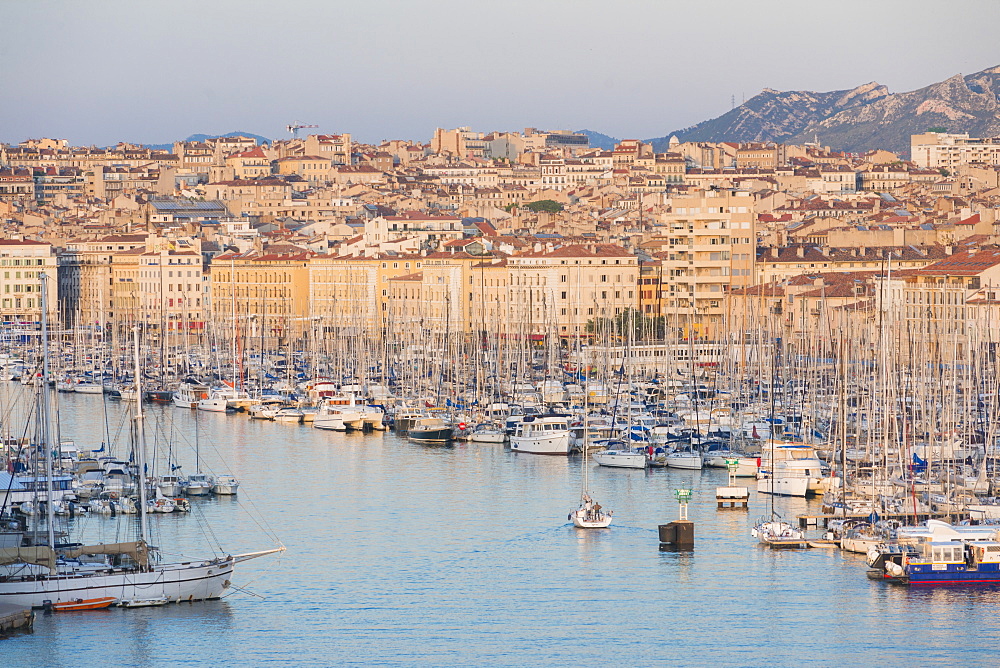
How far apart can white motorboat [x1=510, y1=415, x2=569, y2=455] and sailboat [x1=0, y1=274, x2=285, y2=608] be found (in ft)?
36.3

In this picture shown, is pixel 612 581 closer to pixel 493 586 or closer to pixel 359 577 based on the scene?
pixel 493 586

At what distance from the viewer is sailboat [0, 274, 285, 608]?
18.9 meters

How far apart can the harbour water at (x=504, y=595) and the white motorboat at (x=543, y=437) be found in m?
2.79

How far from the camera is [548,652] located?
1833 cm

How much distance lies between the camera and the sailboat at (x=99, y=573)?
18906 millimetres

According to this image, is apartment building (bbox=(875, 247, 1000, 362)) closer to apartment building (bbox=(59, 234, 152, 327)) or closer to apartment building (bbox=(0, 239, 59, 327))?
apartment building (bbox=(59, 234, 152, 327))

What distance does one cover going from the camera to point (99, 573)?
1919cm

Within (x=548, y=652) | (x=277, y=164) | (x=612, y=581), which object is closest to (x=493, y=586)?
(x=612, y=581)

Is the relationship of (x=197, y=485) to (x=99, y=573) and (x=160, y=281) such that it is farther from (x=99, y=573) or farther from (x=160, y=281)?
(x=160, y=281)

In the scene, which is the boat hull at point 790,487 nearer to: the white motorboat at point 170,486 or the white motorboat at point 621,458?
the white motorboat at point 621,458

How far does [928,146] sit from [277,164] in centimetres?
3064

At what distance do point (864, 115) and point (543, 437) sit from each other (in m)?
128

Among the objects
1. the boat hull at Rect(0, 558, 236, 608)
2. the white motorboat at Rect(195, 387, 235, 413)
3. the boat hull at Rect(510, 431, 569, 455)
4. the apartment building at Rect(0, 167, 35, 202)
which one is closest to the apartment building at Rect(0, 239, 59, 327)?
the white motorboat at Rect(195, 387, 235, 413)

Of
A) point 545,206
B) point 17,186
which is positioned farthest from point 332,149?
point 545,206
